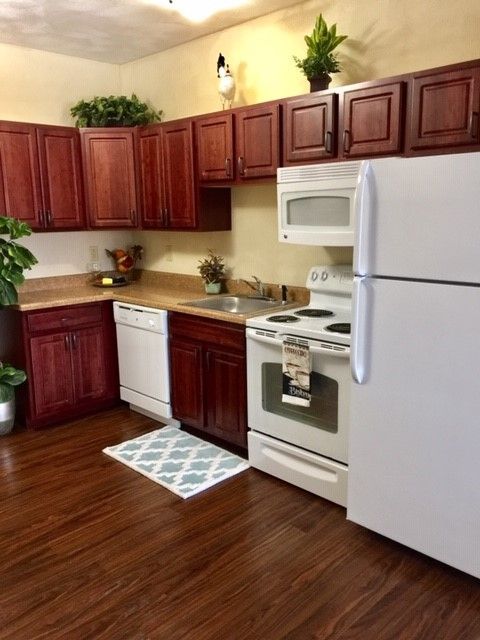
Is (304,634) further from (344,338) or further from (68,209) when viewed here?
(68,209)

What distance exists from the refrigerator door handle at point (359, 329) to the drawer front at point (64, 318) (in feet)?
7.51

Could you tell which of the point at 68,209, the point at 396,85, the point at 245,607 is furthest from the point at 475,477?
the point at 68,209

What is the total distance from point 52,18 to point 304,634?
371 centimetres

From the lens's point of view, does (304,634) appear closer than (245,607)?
Yes

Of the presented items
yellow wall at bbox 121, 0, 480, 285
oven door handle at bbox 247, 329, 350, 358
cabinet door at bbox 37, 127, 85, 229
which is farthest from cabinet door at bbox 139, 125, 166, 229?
oven door handle at bbox 247, 329, 350, 358

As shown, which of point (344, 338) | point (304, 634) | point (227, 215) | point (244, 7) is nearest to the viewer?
point (304, 634)

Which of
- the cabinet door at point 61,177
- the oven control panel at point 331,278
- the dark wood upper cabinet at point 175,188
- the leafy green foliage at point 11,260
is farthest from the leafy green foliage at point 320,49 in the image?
the leafy green foliage at point 11,260

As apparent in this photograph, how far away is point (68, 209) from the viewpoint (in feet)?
13.5

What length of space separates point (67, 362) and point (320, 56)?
8.60 feet

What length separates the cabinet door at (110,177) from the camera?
13.5 ft

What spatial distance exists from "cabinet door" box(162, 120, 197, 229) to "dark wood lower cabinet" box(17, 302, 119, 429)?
88 centimetres

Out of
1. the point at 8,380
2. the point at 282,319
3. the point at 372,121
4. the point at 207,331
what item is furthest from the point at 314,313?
the point at 8,380

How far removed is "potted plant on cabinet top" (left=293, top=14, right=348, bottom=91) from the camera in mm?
2930

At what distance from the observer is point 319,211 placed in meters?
2.92
